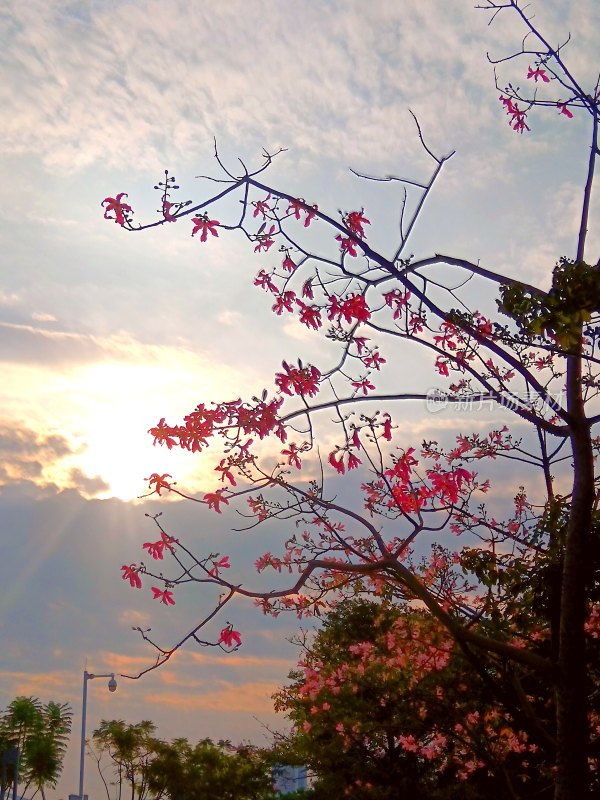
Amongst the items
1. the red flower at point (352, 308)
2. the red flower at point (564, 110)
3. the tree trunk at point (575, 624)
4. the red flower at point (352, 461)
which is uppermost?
the red flower at point (564, 110)

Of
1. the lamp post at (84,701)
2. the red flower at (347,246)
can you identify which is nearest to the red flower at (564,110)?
the red flower at (347,246)

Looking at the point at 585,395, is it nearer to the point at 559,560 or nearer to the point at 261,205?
the point at 559,560

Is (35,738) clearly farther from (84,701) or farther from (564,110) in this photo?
(564,110)

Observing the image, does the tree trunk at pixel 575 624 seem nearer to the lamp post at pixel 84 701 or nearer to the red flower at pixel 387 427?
the red flower at pixel 387 427

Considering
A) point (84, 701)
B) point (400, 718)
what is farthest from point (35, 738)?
point (400, 718)

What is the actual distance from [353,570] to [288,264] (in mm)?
3379

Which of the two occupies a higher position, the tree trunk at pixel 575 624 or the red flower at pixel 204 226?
the red flower at pixel 204 226

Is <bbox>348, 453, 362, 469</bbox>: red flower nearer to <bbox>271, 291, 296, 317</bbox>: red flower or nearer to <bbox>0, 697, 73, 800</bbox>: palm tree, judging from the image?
<bbox>271, 291, 296, 317</bbox>: red flower

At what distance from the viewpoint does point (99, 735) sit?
Answer: 46.3 metres

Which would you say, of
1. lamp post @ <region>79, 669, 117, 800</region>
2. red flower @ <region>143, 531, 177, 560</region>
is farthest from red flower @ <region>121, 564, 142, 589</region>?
lamp post @ <region>79, 669, 117, 800</region>

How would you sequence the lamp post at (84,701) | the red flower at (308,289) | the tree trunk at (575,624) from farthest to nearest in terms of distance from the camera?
the lamp post at (84,701)
the red flower at (308,289)
the tree trunk at (575,624)

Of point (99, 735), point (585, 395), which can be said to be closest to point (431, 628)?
point (585, 395)

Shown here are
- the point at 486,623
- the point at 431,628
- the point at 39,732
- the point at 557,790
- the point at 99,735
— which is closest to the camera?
the point at 557,790

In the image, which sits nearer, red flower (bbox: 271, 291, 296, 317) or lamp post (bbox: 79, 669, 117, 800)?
red flower (bbox: 271, 291, 296, 317)
